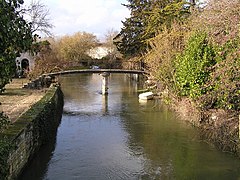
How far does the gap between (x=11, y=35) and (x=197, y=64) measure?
38.6 feet

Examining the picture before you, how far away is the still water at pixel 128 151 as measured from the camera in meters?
12.0

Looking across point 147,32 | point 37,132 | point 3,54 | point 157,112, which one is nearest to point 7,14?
point 3,54

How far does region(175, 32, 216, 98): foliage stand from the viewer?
51.5ft

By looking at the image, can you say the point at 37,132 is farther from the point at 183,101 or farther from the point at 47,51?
the point at 47,51

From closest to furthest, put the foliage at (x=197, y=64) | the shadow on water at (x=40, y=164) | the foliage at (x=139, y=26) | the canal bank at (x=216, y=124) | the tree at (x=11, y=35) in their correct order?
the tree at (x=11, y=35) < the shadow on water at (x=40, y=164) < the canal bank at (x=216, y=124) < the foliage at (x=197, y=64) < the foliage at (x=139, y=26)

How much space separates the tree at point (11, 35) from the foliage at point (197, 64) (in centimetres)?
1036

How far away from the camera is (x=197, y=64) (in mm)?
16000

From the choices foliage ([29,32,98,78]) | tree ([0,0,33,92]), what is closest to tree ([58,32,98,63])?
foliage ([29,32,98,78])

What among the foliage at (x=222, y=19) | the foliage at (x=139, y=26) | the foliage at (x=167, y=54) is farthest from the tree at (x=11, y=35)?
the foliage at (x=139, y=26)

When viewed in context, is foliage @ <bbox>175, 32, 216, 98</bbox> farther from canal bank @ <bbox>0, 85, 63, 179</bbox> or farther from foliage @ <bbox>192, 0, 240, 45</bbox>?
canal bank @ <bbox>0, 85, 63, 179</bbox>

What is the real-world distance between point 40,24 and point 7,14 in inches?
1175

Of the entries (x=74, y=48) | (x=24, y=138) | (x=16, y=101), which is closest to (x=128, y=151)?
(x=24, y=138)

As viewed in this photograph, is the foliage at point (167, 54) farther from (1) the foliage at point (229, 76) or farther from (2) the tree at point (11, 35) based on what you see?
(2) the tree at point (11, 35)

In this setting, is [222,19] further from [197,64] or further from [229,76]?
[197,64]
